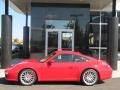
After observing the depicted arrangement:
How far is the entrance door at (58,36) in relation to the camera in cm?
2523

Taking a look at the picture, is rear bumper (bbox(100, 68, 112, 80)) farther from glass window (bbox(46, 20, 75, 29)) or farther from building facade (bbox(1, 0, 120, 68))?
glass window (bbox(46, 20, 75, 29))

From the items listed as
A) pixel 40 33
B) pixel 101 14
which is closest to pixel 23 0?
pixel 40 33

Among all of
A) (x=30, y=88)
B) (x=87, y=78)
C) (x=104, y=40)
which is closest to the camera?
(x=30, y=88)

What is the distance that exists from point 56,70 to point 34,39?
11.0 metres

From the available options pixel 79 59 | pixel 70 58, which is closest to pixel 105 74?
pixel 79 59

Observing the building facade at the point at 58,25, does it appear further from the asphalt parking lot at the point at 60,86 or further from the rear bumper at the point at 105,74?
the rear bumper at the point at 105,74

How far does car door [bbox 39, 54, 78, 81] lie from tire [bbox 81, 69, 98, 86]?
36cm

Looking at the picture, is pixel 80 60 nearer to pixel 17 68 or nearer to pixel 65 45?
pixel 17 68

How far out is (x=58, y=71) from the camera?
48.1 feet

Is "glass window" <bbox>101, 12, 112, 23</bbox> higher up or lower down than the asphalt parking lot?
higher up

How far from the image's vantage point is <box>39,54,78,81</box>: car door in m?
14.6

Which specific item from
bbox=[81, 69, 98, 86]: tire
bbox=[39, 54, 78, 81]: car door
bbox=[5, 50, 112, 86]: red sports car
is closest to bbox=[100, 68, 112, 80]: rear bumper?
bbox=[5, 50, 112, 86]: red sports car

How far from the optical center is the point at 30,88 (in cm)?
1372

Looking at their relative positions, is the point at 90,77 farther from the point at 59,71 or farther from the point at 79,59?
the point at 59,71
